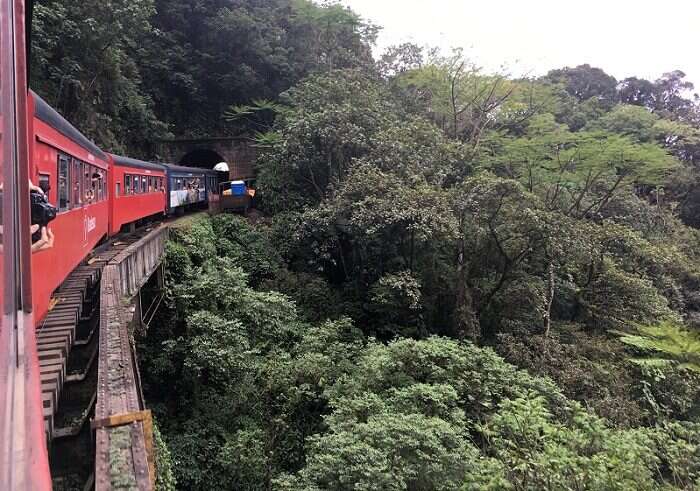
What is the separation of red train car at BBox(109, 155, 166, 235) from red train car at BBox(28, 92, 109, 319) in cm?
202

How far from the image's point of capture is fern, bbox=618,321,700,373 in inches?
363

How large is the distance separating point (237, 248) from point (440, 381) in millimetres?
10399

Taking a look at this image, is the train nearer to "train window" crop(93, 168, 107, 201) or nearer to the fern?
"train window" crop(93, 168, 107, 201)

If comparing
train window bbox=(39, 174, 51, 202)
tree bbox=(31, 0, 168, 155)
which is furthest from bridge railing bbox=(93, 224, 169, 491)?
tree bbox=(31, 0, 168, 155)

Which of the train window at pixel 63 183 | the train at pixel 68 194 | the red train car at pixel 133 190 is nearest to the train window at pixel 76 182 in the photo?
the train at pixel 68 194

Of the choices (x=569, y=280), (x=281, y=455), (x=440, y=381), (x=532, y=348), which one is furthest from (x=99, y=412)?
(x=569, y=280)

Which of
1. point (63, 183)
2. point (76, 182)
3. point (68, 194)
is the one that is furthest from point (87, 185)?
point (63, 183)

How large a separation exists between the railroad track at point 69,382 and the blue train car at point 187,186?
37.6 ft

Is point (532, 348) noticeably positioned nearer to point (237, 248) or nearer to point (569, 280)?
point (569, 280)

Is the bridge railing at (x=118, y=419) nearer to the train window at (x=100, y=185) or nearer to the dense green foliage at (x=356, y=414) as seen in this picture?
the dense green foliage at (x=356, y=414)

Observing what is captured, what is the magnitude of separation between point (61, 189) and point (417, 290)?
334 inches

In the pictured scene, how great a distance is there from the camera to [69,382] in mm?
5062

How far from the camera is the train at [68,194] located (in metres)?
4.05

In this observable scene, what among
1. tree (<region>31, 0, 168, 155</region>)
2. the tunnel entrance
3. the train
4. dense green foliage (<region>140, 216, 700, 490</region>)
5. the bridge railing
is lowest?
dense green foliage (<region>140, 216, 700, 490</region>)
